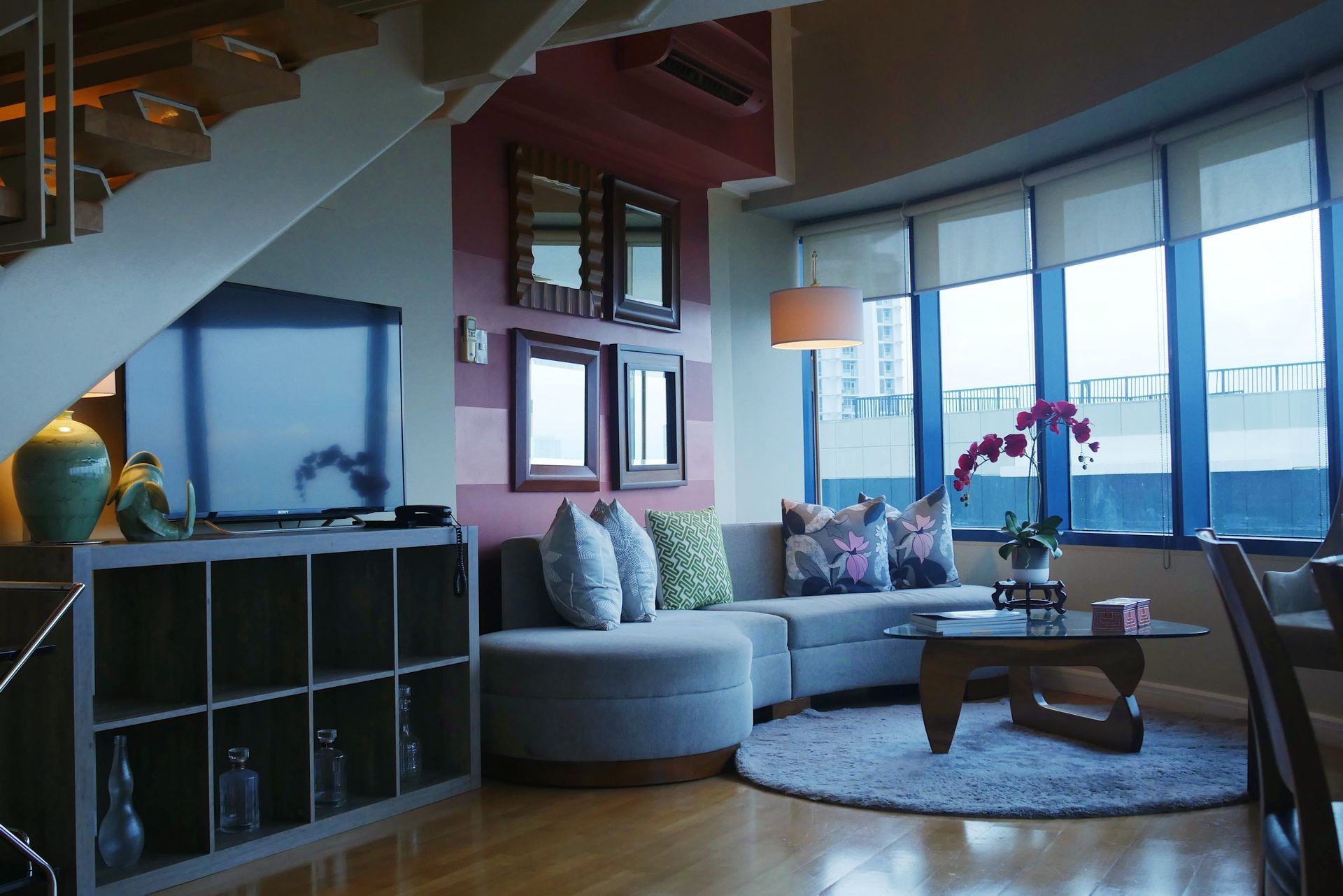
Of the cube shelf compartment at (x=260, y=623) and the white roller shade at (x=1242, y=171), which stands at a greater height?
the white roller shade at (x=1242, y=171)

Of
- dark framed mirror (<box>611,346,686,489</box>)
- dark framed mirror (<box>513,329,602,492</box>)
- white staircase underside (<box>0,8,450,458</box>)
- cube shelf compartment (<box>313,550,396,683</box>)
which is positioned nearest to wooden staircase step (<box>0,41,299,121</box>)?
white staircase underside (<box>0,8,450,458</box>)

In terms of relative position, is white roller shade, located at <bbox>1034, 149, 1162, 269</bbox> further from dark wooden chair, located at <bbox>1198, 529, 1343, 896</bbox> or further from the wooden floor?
dark wooden chair, located at <bbox>1198, 529, 1343, 896</bbox>

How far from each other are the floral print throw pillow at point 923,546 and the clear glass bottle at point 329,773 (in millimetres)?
2881

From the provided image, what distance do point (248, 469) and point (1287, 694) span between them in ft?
9.38

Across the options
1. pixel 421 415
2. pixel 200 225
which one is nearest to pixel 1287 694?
pixel 200 225

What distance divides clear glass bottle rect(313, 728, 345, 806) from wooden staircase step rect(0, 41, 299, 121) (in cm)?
182

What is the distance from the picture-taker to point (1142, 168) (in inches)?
192

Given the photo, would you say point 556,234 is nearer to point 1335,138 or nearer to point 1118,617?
point 1118,617

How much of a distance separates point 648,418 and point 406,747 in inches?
90.0

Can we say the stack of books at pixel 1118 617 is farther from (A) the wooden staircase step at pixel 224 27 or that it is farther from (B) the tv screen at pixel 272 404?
(A) the wooden staircase step at pixel 224 27

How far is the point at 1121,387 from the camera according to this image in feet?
16.6

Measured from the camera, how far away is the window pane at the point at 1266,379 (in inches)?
170

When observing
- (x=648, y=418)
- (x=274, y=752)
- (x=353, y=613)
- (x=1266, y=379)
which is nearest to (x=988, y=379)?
(x=1266, y=379)

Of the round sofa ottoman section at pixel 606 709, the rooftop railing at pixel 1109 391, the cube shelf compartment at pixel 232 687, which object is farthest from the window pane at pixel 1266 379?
the cube shelf compartment at pixel 232 687
